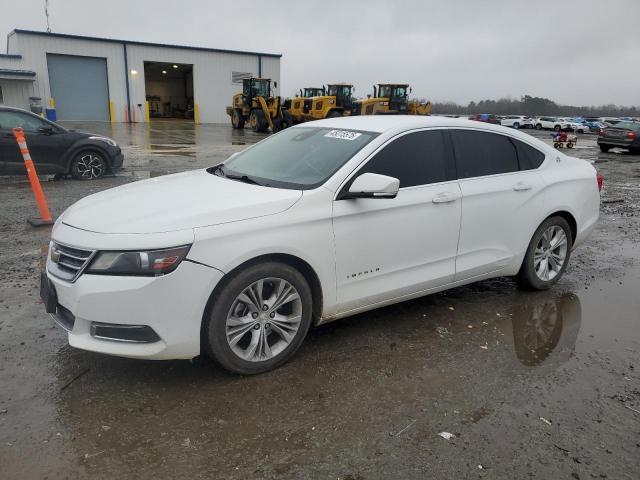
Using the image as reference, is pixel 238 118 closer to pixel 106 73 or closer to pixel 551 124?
pixel 106 73

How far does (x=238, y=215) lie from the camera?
10.3 feet

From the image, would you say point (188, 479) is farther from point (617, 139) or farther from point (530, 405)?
point (617, 139)

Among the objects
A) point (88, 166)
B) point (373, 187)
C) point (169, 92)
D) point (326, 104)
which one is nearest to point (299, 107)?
point (326, 104)

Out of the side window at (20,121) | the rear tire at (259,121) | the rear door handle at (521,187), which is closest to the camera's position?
the rear door handle at (521,187)

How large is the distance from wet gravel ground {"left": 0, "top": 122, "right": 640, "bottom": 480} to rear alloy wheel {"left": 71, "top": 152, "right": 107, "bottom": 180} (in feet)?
21.9

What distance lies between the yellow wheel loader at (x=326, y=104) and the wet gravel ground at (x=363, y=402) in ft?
83.3

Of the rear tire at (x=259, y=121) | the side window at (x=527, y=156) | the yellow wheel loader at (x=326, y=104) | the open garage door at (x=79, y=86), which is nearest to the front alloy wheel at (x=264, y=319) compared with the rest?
the side window at (x=527, y=156)

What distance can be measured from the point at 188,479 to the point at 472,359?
2.11m

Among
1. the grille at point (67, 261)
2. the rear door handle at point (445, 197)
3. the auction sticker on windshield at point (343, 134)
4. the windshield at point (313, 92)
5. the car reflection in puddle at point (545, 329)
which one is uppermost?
the windshield at point (313, 92)

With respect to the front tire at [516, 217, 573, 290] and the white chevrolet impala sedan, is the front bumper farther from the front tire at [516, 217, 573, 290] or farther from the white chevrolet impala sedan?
the front tire at [516, 217, 573, 290]

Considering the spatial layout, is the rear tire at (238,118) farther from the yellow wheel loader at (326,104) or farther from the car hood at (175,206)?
Answer: the car hood at (175,206)

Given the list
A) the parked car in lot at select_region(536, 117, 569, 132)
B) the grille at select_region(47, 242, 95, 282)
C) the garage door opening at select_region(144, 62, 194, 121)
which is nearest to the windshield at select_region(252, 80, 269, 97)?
the garage door opening at select_region(144, 62, 194, 121)

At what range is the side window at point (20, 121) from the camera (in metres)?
9.83

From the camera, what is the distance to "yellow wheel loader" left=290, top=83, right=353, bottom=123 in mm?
28828
